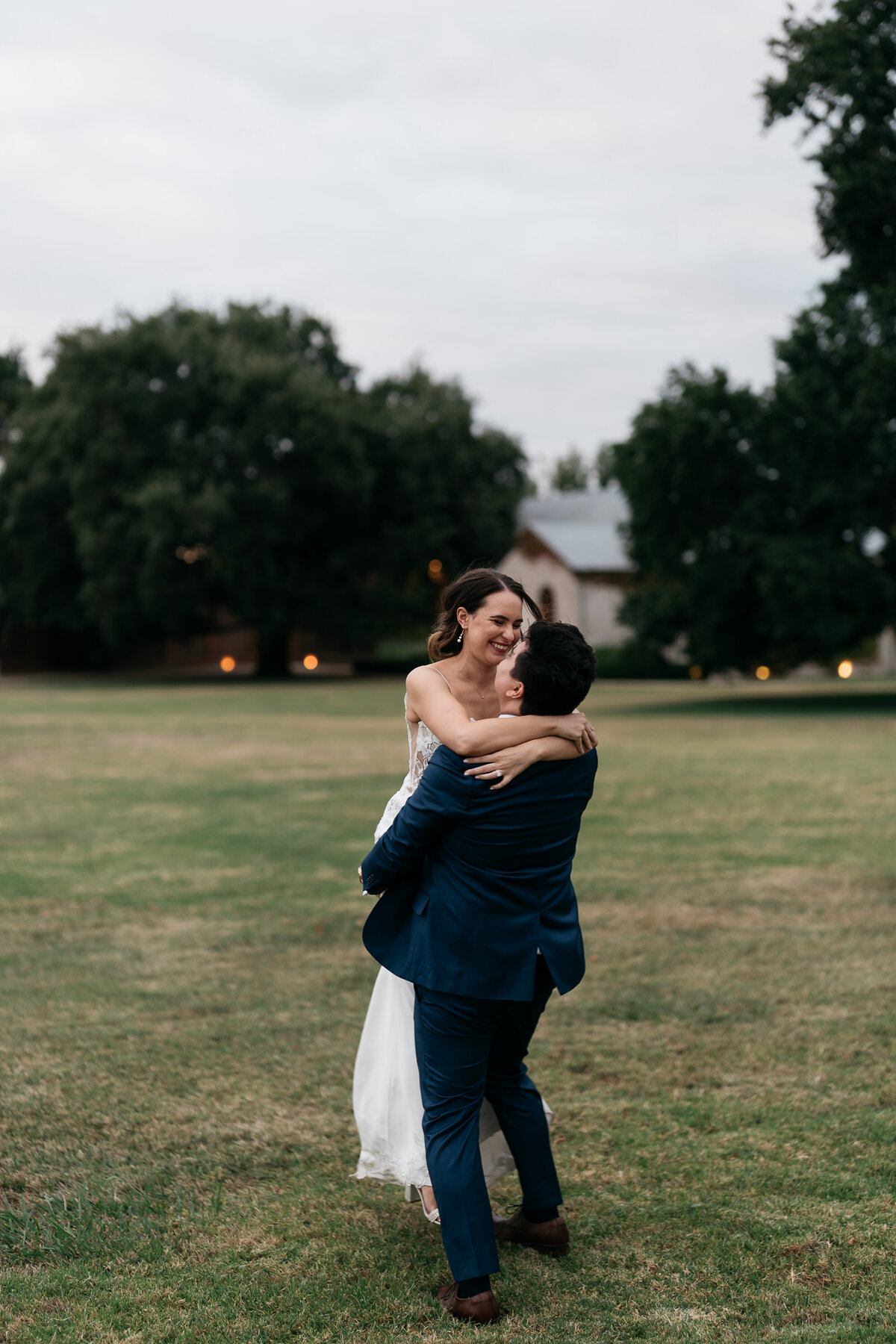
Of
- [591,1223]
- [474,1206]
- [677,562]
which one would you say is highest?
[677,562]

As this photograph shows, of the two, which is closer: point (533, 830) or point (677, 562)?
point (533, 830)

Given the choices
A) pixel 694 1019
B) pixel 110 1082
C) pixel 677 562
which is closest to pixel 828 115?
pixel 677 562

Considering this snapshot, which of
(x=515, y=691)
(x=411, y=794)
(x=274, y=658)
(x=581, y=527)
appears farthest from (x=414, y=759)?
(x=581, y=527)

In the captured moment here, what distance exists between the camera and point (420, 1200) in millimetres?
3836

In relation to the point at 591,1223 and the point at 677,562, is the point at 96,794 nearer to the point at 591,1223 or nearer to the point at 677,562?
the point at 591,1223

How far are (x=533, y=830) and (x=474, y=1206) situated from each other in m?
0.97

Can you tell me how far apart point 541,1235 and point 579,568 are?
50218mm

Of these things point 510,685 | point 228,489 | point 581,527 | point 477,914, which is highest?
point 581,527

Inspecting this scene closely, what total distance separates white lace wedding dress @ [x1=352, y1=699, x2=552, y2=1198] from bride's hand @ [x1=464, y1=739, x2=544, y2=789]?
1.47 ft

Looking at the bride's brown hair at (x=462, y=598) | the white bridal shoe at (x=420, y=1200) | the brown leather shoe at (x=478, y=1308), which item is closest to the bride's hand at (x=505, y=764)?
the bride's brown hair at (x=462, y=598)

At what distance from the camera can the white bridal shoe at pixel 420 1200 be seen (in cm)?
332

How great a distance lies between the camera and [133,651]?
59188mm

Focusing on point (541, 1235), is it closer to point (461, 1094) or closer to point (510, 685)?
point (461, 1094)

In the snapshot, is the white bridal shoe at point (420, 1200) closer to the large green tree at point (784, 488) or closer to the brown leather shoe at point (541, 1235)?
the brown leather shoe at point (541, 1235)
